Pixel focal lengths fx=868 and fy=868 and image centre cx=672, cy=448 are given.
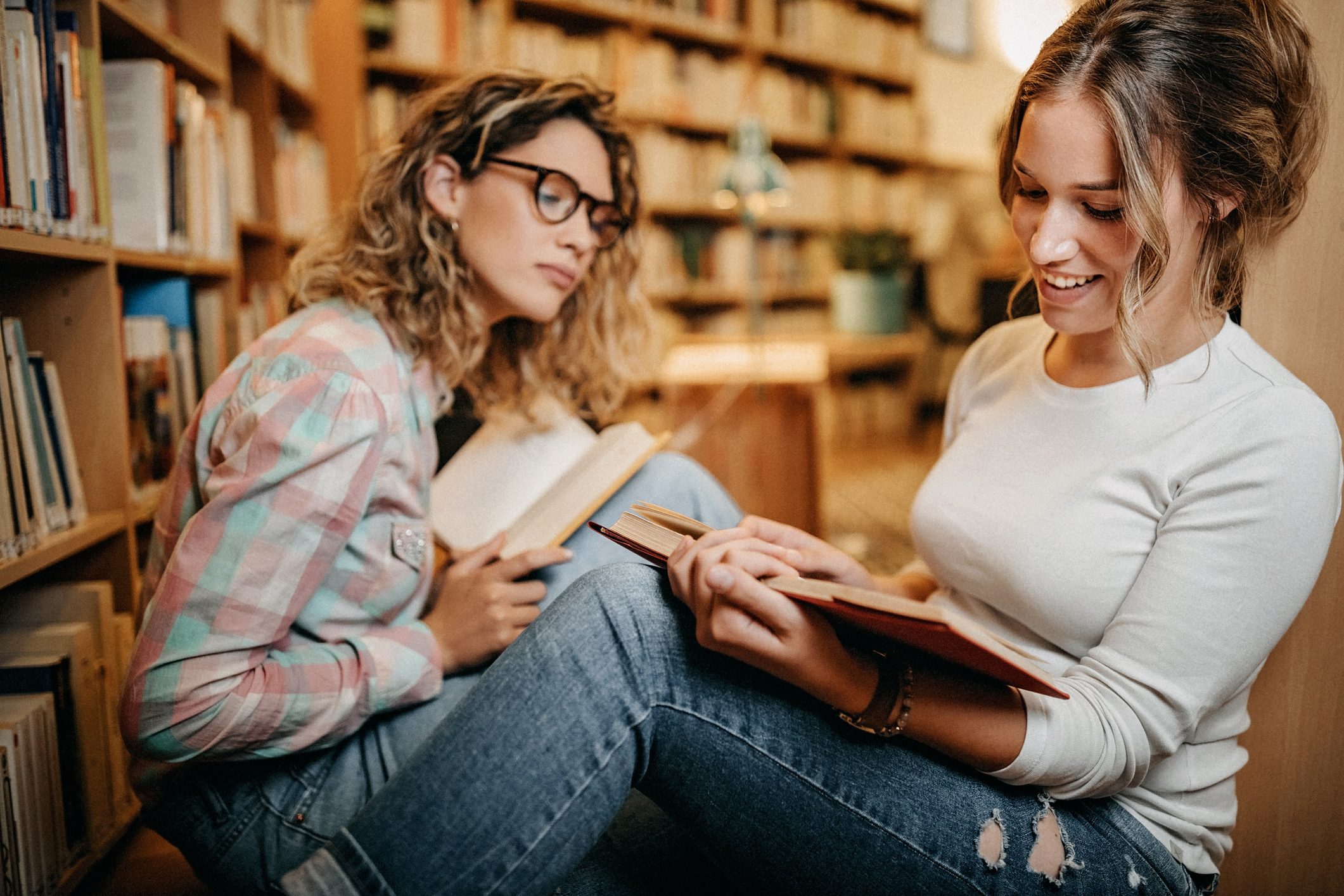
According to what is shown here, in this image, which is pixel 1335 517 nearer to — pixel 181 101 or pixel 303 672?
pixel 303 672

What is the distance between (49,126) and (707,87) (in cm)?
281

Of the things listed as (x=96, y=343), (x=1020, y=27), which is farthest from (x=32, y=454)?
(x=1020, y=27)

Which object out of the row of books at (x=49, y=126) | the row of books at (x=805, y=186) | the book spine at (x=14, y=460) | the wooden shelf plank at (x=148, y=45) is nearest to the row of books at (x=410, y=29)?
the row of books at (x=805, y=186)

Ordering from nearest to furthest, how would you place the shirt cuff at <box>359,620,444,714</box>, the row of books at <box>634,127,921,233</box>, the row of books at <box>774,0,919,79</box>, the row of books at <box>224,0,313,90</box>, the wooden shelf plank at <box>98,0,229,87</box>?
the shirt cuff at <box>359,620,444,714</box>
the wooden shelf plank at <box>98,0,229,87</box>
the row of books at <box>224,0,313,90</box>
the row of books at <box>634,127,921,233</box>
the row of books at <box>774,0,919,79</box>

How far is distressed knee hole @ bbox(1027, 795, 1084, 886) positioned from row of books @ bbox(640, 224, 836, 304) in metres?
2.76

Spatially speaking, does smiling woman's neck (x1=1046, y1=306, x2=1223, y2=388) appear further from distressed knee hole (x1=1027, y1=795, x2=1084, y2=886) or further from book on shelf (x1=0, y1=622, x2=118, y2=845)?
book on shelf (x1=0, y1=622, x2=118, y2=845)

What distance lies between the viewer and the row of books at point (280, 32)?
1.91 metres

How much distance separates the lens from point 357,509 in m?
0.83

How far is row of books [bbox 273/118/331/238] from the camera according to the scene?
2.21 m

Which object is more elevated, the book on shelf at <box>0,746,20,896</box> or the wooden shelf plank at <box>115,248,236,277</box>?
the wooden shelf plank at <box>115,248,236,277</box>

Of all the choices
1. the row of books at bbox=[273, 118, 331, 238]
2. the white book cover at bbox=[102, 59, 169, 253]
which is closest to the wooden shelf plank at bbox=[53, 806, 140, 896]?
the white book cover at bbox=[102, 59, 169, 253]

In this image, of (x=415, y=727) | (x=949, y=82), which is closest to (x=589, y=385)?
(x=415, y=727)

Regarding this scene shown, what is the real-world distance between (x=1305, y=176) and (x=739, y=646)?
2.15 ft

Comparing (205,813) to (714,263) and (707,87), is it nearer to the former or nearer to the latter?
(714,263)
